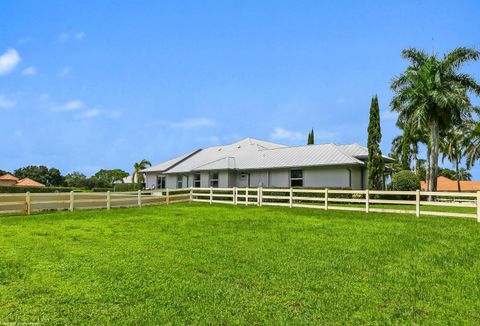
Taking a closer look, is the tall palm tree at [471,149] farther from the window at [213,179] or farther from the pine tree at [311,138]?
the window at [213,179]

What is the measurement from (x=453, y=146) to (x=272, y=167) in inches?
1112

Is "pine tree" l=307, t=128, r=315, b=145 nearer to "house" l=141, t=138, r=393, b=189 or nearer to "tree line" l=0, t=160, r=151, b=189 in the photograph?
"house" l=141, t=138, r=393, b=189

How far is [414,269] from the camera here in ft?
21.2

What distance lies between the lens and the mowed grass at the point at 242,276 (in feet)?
14.9

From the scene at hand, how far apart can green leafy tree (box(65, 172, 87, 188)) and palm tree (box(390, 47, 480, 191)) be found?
6083 cm

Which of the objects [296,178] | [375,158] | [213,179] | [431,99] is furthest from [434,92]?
[213,179]

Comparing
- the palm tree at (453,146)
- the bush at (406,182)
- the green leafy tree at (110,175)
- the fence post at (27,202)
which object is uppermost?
the palm tree at (453,146)

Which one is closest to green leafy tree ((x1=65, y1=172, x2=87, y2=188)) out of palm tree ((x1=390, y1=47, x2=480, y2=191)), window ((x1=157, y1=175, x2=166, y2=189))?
window ((x1=157, y1=175, x2=166, y2=189))

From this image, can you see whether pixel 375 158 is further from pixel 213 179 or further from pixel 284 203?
pixel 213 179

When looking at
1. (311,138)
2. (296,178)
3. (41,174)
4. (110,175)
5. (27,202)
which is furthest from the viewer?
(110,175)

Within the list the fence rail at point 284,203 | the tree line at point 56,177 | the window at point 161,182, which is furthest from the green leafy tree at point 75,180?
the fence rail at point 284,203

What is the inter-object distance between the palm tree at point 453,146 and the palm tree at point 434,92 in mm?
12362

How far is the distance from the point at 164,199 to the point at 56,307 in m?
17.9

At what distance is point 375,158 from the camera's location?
82.3 ft
